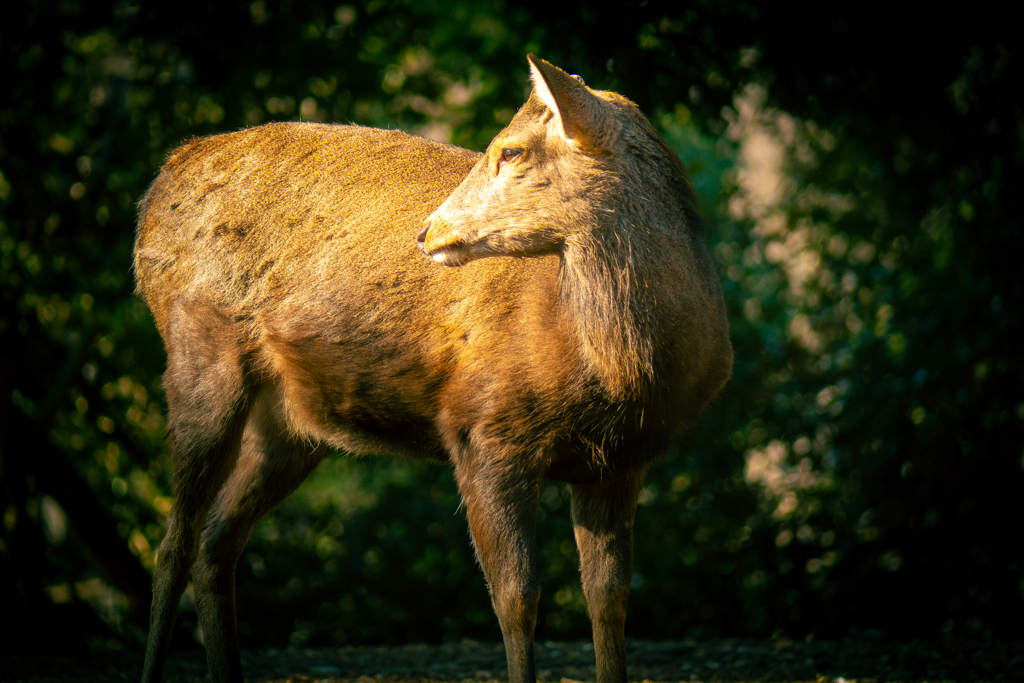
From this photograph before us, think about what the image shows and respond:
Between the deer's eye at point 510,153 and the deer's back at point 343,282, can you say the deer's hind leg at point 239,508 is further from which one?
the deer's eye at point 510,153

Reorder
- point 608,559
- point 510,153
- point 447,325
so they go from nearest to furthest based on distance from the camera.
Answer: point 510,153, point 447,325, point 608,559

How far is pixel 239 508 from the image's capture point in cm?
402

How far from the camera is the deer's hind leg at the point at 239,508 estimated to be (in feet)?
12.5

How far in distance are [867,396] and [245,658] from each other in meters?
4.53

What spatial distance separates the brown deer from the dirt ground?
3.21ft

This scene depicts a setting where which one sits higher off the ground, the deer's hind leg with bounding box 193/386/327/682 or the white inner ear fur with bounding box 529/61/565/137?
the white inner ear fur with bounding box 529/61/565/137

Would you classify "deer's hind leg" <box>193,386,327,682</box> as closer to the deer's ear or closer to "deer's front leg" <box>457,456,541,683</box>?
"deer's front leg" <box>457,456,541,683</box>

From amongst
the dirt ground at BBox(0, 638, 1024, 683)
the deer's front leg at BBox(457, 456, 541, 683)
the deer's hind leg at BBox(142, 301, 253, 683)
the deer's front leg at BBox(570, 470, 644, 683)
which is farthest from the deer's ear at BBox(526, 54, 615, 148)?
the dirt ground at BBox(0, 638, 1024, 683)

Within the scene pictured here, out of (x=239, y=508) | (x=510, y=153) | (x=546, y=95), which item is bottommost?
(x=239, y=508)

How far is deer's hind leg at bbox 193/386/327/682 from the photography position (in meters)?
3.82

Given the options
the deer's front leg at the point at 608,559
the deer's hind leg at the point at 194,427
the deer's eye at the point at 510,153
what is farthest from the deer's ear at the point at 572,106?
the deer's hind leg at the point at 194,427

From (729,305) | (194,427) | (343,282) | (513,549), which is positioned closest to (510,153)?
(343,282)

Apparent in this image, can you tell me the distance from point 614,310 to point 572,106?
663mm

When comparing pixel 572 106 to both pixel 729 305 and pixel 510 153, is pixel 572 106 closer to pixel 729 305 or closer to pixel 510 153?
pixel 510 153
